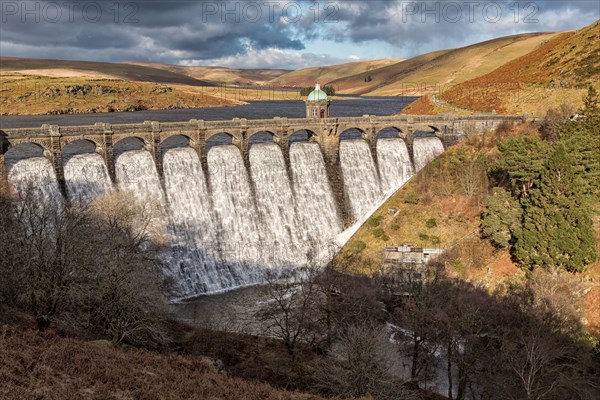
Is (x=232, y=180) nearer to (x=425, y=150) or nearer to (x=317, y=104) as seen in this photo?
(x=317, y=104)

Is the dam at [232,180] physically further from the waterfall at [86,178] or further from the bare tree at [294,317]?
→ the bare tree at [294,317]

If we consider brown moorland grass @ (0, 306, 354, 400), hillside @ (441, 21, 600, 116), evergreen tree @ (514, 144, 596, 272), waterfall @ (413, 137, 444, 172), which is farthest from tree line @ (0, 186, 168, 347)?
hillside @ (441, 21, 600, 116)

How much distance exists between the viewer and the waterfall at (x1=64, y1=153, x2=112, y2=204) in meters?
63.3

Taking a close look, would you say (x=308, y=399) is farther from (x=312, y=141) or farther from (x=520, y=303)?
(x=312, y=141)

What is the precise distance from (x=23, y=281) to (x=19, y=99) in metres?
182

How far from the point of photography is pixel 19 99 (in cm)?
19200

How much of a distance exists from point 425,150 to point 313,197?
92.1 ft

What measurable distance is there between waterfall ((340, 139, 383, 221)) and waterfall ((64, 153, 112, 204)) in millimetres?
39695

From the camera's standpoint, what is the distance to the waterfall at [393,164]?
89688mm

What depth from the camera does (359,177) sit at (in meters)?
87.2

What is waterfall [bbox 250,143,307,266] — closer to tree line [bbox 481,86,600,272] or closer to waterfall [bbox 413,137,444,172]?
tree line [bbox 481,86,600,272]

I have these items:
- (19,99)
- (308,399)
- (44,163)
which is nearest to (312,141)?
(44,163)

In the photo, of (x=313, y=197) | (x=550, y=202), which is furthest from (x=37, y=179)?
(x=550, y=202)

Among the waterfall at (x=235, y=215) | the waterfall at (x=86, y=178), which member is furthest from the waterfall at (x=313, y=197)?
the waterfall at (x=86, y=178)
